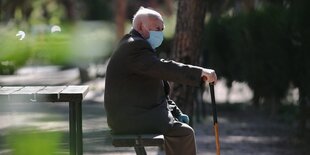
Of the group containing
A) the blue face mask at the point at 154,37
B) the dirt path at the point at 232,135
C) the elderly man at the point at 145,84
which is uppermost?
the blue face mask at the point at 154,37

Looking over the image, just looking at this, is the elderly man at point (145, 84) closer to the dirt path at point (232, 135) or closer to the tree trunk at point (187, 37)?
the dirt path at point (232, 135)

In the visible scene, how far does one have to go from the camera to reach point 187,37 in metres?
8.49

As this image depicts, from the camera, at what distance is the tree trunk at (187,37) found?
845 centimetres

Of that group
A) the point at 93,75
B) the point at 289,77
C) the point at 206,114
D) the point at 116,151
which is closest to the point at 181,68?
the point at 116,151

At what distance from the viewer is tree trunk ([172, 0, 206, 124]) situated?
27.7 feet

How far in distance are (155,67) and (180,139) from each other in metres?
0.55

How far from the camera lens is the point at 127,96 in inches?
182

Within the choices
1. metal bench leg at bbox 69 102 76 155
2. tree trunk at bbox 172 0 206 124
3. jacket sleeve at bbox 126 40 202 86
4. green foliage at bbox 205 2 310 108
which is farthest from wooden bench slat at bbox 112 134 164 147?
green foliage at bbox 205 2 310 108

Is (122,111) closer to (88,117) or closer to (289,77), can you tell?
(289,77)

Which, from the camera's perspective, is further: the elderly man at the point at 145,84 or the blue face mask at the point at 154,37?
the blue face mask at the point at 154,37

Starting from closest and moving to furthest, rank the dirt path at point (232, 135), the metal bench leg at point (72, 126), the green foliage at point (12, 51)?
the green foliage at point (12, 51)
the metal bench leg at point (72, 126)
the dirt path at point (232, 135)

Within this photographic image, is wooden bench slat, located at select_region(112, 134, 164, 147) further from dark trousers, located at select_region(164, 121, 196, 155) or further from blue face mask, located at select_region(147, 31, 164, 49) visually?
blue face mask, located at select_region(147, 31, 164, 49)

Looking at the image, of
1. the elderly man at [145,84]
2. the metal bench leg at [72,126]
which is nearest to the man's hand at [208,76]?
the elderly man at [145,84]

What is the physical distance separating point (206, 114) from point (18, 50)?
39.7 ft
